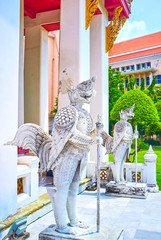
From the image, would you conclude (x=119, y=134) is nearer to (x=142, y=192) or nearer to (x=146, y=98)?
(x=142, y=192)

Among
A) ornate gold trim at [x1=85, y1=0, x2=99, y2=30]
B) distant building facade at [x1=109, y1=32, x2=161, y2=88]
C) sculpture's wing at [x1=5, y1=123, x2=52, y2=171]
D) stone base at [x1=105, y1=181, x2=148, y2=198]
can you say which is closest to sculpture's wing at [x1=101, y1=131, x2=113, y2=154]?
stone base at [x1=105, y1=181, x2=148, y2=198]

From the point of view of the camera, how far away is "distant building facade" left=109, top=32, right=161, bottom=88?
23.8m

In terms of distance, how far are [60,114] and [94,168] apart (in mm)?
3667

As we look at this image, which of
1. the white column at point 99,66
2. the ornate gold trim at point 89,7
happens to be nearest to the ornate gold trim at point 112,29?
the white column at point 99,66

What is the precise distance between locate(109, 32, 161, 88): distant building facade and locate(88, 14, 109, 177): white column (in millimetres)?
18152

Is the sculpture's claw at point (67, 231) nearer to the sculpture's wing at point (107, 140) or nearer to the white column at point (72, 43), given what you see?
the sculpture's wing at point (107, 140)

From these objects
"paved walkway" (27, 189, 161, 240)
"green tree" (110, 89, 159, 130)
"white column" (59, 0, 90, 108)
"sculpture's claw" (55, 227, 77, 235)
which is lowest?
"paved walkway" (27, 189, 161, 240)

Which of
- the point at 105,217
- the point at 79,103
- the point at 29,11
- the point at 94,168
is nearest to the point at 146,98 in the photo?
the point at 94,168

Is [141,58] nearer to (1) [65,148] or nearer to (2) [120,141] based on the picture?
(2) [120,141]

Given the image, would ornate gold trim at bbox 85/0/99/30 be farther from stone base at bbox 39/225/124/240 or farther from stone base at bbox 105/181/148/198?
stone base at bbox 39/225/124/240

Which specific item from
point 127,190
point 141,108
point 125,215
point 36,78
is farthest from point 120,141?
point 36,78

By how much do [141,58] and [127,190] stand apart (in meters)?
21.3

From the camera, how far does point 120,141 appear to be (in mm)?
5258

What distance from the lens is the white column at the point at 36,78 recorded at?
24.3 feet
